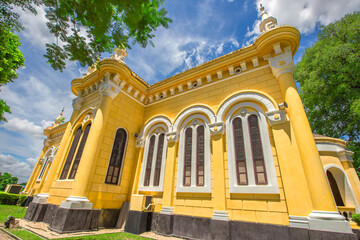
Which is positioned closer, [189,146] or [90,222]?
[90,222]

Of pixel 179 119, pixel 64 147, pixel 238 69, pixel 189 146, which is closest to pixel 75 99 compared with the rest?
pixel 64 147

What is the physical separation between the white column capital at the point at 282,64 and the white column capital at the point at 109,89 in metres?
8.15

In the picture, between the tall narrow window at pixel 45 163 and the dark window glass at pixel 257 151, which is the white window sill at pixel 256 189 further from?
the tall narrow window at pixel 45 163

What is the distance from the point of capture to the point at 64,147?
9.91 meters

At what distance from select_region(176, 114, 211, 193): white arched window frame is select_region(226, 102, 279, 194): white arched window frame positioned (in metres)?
0.99

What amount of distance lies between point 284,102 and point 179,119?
4.98 meters

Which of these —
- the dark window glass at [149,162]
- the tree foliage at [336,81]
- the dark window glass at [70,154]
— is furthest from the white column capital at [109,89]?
the tree foliage at [336,81]

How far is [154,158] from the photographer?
9094 mm

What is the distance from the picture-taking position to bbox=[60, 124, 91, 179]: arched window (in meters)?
8.29

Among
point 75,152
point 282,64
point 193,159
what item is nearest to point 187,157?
point 193,159

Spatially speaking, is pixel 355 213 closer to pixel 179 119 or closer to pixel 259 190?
pixel 259 190

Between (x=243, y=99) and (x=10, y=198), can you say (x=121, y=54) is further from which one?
(x=10, y=198)

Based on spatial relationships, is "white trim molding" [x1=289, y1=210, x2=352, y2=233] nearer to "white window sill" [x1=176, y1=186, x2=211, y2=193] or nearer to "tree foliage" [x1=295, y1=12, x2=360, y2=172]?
"white window sill" [x1=176, y1=186, x2=211, y2=193]

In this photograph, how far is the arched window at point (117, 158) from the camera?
8406 millimetres
